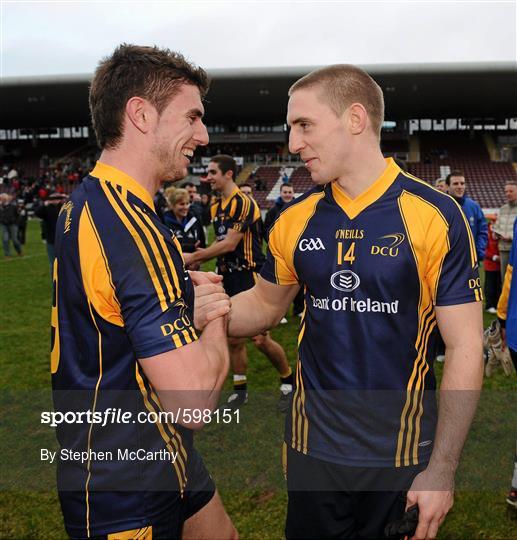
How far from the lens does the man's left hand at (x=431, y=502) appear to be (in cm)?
184

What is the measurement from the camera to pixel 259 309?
8.33 feet

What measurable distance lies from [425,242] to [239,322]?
93 centimetres

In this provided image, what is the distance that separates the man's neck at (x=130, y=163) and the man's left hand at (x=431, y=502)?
4.62 feet

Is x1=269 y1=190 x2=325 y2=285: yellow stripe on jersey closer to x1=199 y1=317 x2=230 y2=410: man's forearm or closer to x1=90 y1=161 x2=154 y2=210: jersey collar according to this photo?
x1=199 y1=317 x2=230 y2=410: man's forearm

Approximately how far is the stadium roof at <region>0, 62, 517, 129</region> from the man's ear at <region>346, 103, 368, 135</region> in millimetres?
31339

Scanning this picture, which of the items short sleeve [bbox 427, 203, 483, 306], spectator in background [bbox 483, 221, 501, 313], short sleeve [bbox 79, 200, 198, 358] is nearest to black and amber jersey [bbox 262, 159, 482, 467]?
short sleeve [bbox 427, 203, 483, 306]

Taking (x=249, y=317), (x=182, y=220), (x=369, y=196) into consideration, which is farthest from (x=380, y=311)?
(x=182, y=220)

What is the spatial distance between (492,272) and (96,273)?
8.02 metres

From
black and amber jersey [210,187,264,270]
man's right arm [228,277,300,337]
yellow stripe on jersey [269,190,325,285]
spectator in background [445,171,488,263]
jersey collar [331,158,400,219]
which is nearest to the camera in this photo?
jersey collar [331,158,400,219]

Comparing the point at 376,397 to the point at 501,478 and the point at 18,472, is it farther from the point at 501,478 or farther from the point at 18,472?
the point at 18,472

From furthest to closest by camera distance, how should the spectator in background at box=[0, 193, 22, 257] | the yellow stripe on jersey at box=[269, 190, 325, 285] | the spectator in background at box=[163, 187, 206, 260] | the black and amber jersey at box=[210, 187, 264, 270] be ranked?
the spectator in background at box=[0, 193, 22, 257]
the spectator in background at box=[163, 187, 206, 260]
the black and amber jersey at box=[210, 187, 264, 270]
the yellow stripe on jersey at box=[269, 190, 325, 285]

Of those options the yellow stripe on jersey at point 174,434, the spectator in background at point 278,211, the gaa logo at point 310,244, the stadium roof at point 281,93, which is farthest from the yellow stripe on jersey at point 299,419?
the stadium roof at point 281,93

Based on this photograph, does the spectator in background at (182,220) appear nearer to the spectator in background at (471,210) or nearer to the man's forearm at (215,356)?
the spectator in background at (471,210)

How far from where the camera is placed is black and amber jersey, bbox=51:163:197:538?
165 cm
